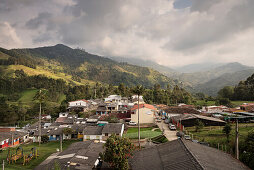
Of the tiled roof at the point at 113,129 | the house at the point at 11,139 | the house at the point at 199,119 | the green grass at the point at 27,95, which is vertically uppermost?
the green grass at the point at 27,95

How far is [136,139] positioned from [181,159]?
23310 mm

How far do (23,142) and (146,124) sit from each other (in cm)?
3667

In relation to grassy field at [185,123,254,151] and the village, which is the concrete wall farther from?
grassy field at [185,123,254,151]

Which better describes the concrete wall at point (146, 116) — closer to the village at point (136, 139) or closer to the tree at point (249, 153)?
the village at point (136, 139)

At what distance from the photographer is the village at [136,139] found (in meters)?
14.0

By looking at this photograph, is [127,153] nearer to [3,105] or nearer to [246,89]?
[3,105]

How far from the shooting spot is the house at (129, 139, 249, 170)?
11.9 metres

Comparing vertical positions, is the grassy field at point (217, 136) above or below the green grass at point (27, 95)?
below

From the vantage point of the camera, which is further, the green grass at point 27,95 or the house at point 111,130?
the green grass at point 27,95

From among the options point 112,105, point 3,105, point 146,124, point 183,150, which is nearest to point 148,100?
point 112,105

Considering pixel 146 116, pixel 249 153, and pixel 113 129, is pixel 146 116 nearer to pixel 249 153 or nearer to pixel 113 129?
pixel 113 129

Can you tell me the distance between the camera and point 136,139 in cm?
3519

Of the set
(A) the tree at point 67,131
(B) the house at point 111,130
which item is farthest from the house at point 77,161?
(A) the tree at point 67,131

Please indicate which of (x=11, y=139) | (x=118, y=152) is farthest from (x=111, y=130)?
(x=11, y=139)
